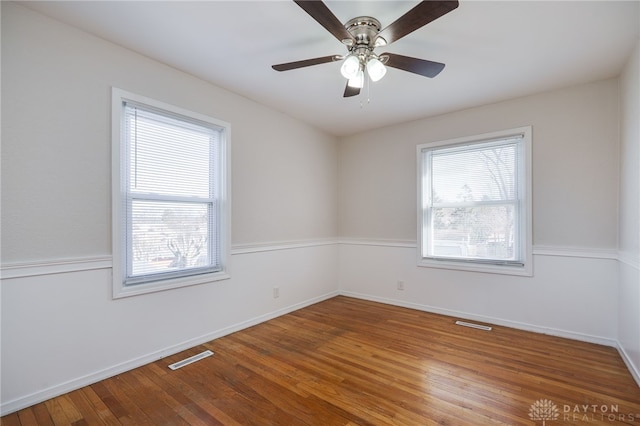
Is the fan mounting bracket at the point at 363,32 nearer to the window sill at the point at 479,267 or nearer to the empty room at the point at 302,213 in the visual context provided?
the empty room at the point at 302,213

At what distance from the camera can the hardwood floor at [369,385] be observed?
1868 millimetres

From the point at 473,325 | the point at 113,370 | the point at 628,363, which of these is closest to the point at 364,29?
the point at 113,370

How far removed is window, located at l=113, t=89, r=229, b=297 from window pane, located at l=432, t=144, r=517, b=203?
9.05 ft

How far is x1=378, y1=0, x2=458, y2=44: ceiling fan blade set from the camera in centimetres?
151

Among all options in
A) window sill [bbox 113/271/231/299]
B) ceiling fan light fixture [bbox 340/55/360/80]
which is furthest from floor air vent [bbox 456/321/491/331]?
ceiling fan light fixture [bbox 340/55/360/80]

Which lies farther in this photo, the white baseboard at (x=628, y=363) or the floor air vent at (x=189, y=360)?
the floor air vent at (x=189, y=360)

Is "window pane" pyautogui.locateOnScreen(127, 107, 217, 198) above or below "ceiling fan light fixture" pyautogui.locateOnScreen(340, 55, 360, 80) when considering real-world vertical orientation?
below

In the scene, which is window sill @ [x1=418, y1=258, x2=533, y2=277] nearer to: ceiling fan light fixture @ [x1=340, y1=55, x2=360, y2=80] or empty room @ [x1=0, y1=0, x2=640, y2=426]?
empty room @ [x1=0, y1=0, x2=640, y2=426]

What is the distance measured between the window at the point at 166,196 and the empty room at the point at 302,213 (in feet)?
0.06

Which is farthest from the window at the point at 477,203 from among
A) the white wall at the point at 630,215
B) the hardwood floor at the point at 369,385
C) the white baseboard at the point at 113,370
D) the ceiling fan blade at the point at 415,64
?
the white baseboard at the point at 113,370

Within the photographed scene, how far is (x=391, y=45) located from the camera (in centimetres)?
239

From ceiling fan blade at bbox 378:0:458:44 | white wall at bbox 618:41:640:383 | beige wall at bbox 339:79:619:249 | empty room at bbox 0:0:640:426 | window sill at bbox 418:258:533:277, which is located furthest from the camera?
window sill at bbox 418:258:533:277

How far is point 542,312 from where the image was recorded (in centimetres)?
323

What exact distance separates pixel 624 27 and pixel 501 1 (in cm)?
108
